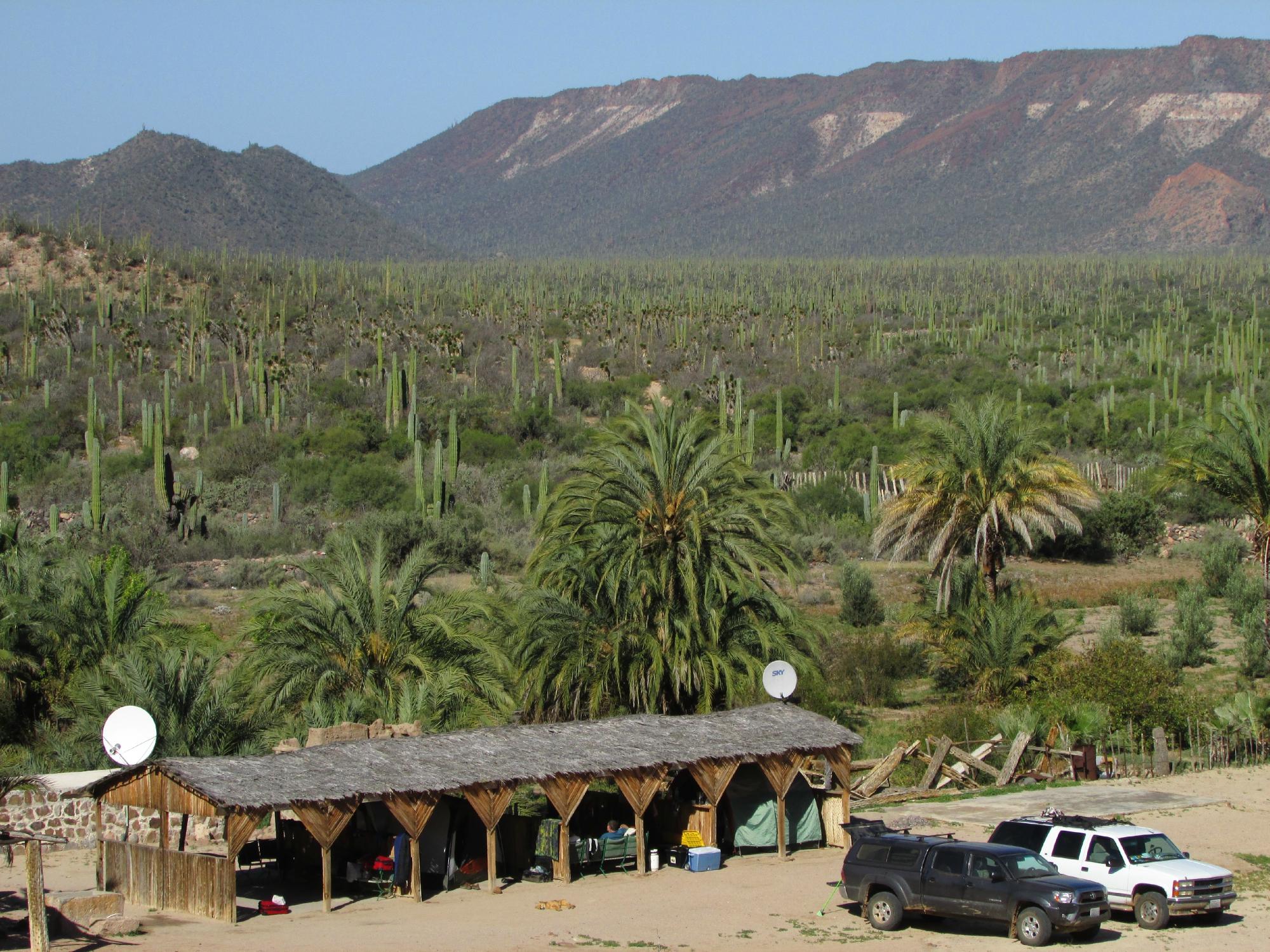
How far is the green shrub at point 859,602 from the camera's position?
38.1 m

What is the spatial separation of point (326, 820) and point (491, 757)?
214 centimetres

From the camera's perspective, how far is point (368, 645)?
23734mm

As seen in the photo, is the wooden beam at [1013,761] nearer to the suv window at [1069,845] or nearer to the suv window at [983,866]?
the suv window at [1069,845]

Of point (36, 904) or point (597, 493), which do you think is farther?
point (597, 493)

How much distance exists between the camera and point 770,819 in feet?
64.0

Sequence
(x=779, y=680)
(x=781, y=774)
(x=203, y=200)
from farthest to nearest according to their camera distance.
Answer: (x=203, y=200)
(x=779, y=680)
(x=781, y=774)

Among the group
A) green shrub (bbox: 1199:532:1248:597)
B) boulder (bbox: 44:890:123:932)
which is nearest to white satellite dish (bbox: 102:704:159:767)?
boulder (bbox: 44:890:123:932)

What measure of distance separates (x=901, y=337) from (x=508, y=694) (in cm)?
6500

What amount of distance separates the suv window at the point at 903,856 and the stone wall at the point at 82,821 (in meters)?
8.11

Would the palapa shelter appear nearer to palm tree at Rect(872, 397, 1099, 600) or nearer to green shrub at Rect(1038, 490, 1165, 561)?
palm tree at Rect(872, 397, 1099, 600)

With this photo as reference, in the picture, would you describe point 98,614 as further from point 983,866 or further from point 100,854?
point 983,866

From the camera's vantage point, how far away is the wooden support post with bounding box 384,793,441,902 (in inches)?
631

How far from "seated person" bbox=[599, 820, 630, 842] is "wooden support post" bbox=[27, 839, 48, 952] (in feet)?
22.1

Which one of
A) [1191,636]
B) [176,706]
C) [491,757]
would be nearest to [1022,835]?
[491,757]
